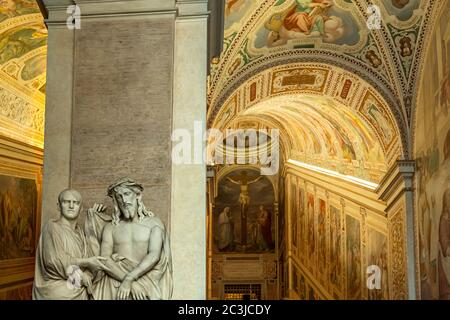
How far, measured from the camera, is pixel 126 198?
5.08 metres

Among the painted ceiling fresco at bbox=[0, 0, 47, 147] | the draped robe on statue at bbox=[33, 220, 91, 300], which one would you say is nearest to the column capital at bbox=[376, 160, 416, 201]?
the painted ceiling fresco at bbox=[0, 0, 47, 147]

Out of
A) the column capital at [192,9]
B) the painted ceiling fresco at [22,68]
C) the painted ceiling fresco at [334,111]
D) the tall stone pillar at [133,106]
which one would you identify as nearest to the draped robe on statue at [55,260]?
the tall stone pillar at [133,106]

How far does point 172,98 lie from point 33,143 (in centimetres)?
882

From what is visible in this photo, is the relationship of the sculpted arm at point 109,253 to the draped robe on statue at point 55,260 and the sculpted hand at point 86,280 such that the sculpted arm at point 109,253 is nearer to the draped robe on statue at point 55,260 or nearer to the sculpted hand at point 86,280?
the sculpted hand at point 86,280

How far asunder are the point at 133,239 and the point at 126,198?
396 millimetres

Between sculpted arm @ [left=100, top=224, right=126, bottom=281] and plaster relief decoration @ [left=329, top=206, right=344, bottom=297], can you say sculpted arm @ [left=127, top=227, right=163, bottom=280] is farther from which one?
plaster relief decoration @ [left=329, top=206, right=344, bottom=297]

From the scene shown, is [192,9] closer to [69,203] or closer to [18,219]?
[69,203]

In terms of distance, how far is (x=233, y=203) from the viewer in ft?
94.2

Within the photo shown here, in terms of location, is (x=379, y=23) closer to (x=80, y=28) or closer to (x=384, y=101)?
(x=384, y=101)

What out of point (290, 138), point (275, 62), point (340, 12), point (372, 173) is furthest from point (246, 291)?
point (340, 12)

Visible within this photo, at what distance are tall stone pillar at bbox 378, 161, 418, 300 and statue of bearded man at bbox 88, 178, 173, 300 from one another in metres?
8.32

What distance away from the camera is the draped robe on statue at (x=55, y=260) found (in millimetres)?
4938

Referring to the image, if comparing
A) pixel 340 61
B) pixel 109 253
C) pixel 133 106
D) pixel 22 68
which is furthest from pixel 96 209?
pixel 340 61

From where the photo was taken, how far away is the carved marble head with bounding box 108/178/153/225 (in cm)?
506
